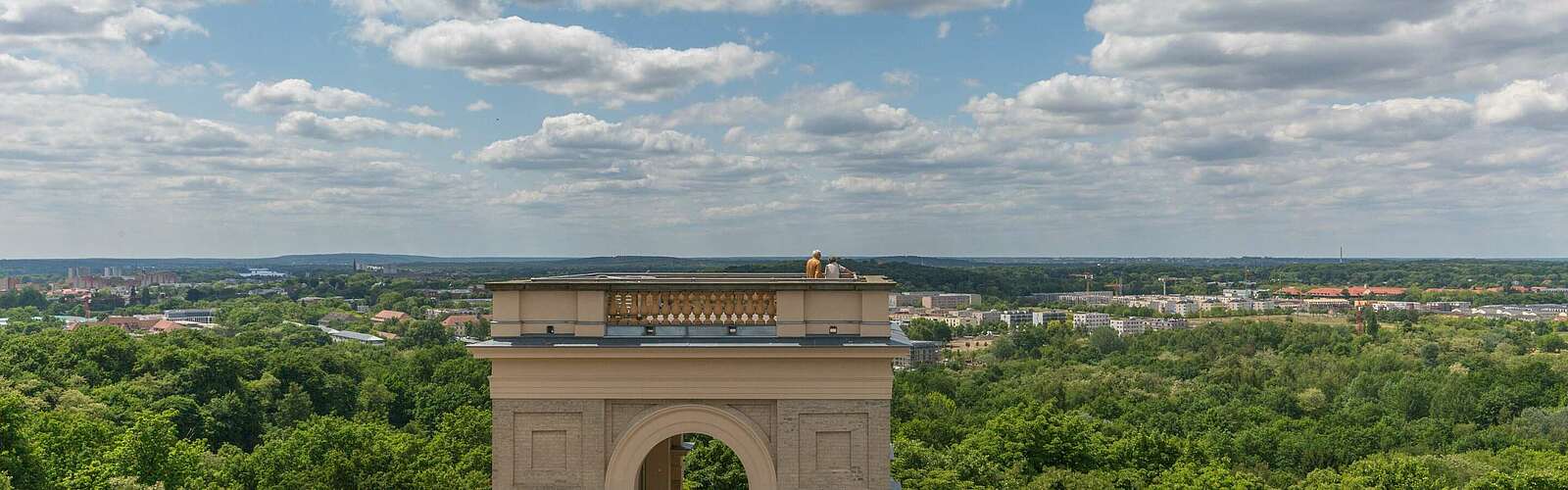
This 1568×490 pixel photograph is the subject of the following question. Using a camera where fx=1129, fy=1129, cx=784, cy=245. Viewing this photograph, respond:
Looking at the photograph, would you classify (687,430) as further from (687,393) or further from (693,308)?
(693,308)

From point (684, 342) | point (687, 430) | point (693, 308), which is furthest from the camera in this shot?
point (693, 308)

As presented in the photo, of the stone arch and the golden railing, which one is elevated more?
the golden railing

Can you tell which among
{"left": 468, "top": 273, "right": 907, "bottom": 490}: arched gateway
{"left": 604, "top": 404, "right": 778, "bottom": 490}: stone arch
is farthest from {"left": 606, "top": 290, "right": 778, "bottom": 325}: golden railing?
{"left": 604, "top": 404, "right": 778, "bottom": 490}: stone arch

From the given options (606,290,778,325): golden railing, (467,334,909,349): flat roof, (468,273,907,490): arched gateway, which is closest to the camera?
(467,334,909,349): flat roof

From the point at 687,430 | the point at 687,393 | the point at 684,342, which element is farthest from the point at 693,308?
the point at 687,430

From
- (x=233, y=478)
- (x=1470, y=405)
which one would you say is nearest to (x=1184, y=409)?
(x=1470, y=405)

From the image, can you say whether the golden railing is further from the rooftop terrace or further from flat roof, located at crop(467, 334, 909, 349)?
flat roof, located at crop(467, 334, 909, 349)
